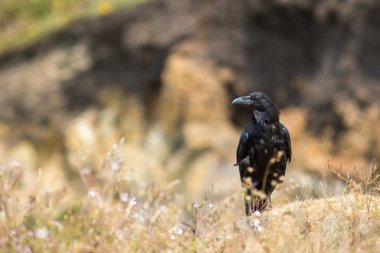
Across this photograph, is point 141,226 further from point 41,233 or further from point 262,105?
point 262,105

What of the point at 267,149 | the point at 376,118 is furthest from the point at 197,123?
the point at 267,149

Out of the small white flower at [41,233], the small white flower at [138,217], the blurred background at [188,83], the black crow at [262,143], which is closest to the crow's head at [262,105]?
the black crow at [262,143]

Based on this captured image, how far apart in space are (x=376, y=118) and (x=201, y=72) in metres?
3.34

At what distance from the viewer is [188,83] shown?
15.3 metres

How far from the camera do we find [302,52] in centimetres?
1526

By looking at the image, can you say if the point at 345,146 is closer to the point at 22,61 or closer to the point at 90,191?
the point at 22,61

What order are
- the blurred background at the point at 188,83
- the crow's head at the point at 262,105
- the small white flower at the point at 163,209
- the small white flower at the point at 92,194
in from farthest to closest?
the blurred background at the point at 188,83, the crow's head at the point at 262,105, the small white flower at the point at 163,209, the small white flower at the point at 92,194

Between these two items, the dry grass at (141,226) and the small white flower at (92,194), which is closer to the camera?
the dry grass at (141,226)

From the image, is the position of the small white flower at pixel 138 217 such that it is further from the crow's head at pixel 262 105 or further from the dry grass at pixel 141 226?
the crow's head at pixel 262 105

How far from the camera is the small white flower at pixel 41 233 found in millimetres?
4879

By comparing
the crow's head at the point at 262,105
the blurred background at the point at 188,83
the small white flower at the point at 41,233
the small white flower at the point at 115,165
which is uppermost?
the small white flower at the point at 115,165

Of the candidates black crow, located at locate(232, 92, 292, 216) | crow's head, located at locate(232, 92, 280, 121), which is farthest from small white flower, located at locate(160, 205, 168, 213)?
crow's head, located at locate(232, 92, 280, 121)

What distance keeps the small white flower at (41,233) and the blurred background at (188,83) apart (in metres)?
8.52

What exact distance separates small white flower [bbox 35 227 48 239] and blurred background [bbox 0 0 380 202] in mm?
8517
